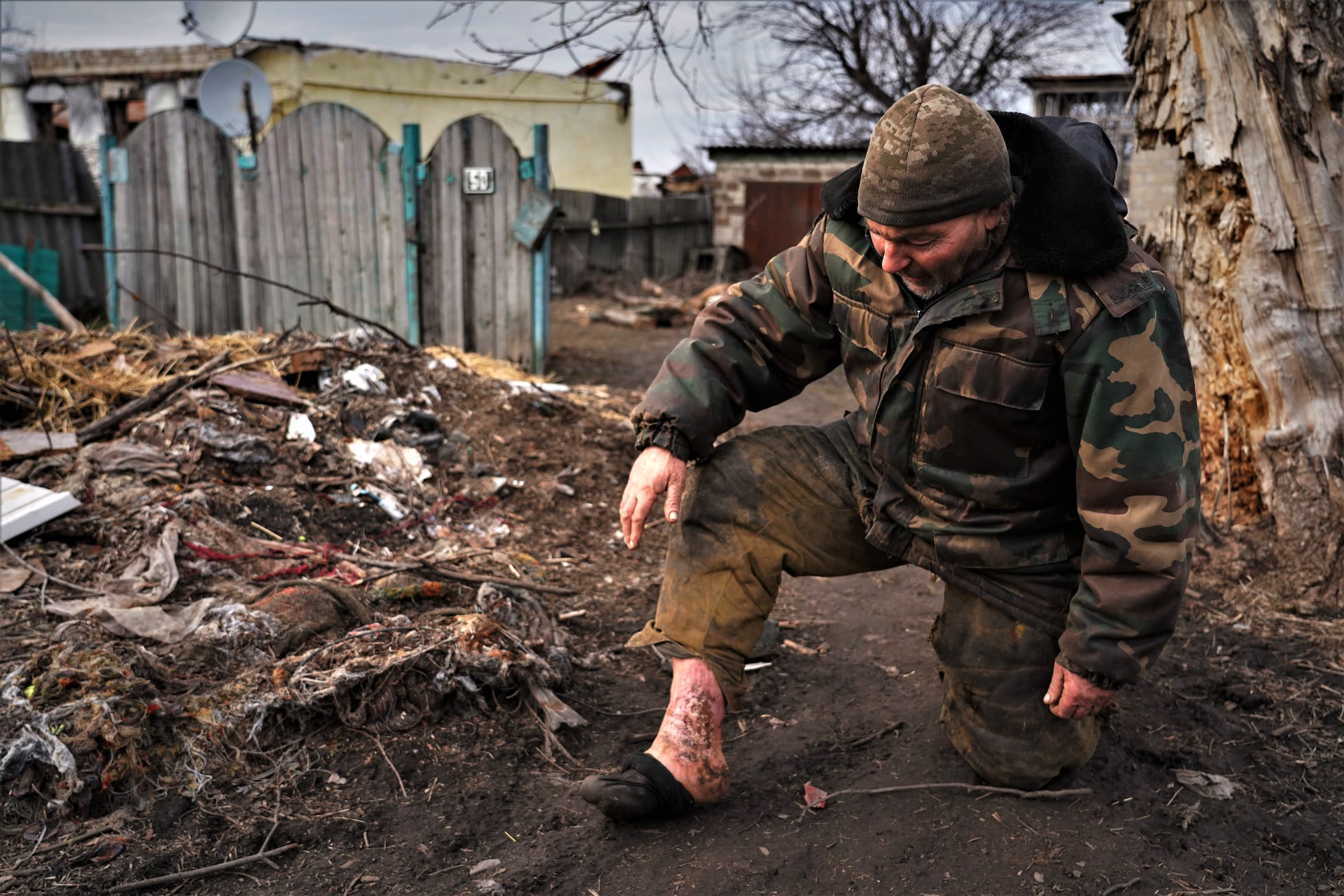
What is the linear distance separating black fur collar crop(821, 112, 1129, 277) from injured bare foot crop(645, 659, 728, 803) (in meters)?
1.18

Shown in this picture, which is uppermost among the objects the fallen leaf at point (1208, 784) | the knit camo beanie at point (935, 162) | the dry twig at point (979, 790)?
the knit camo beanie at point (935, 162)

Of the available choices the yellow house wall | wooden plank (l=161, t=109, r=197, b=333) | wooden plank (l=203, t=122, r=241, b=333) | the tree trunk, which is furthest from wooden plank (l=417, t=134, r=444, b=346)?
the yellow house wall

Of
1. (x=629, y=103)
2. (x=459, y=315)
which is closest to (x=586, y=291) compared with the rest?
(x=629, y=103)

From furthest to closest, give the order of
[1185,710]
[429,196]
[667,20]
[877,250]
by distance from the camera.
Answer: [429,196] → [667,20] → [1185,710] → [877,250]

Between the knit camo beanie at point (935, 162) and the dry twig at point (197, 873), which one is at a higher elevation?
the knit camo beanie at point (935, 162)

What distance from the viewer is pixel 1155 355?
2.07 metres

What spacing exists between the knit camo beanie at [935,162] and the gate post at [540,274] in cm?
561

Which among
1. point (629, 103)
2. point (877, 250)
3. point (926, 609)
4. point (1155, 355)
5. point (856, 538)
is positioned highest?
point (629, 103)

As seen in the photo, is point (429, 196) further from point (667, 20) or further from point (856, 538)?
point (856, 538)

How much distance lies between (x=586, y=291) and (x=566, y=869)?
45.3 feet

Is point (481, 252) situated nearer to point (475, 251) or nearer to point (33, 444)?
point (475, 251)

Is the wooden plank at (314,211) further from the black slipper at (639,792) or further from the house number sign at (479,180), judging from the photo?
the black slipper at (639,792)

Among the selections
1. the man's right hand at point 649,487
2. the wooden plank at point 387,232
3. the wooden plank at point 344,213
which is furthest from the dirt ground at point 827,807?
the wooden plank at point 344,213

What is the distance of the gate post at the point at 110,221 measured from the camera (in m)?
8.05
